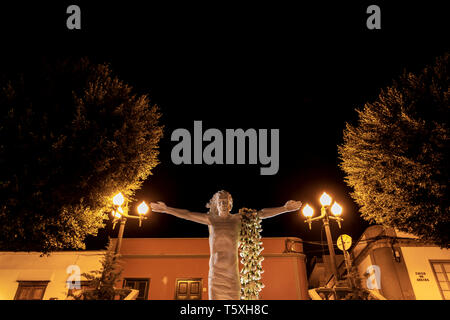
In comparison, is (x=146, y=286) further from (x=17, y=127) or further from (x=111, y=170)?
(x=17, y=127)

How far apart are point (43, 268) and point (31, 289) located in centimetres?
106

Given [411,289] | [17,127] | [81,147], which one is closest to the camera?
[17,127]

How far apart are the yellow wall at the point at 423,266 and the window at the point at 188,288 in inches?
405

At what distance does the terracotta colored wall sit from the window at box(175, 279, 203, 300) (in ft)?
0.69

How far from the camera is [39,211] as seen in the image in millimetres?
8930

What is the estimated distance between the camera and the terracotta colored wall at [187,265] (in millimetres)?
15578

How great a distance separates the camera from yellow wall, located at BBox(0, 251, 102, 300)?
48.9ft

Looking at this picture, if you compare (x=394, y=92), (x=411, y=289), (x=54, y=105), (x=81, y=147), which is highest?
(x=394, y=92)

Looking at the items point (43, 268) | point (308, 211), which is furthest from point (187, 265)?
point (308, 211)

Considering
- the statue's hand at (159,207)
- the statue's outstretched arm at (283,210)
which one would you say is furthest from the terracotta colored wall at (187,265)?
the statue's hand at (159,207)

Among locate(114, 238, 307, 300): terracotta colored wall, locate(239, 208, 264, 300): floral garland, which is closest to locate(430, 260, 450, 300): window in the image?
locate(114, 238, 307, 300): terracotta colored wall

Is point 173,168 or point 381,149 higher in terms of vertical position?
point 173,168

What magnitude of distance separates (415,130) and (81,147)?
415 inches
